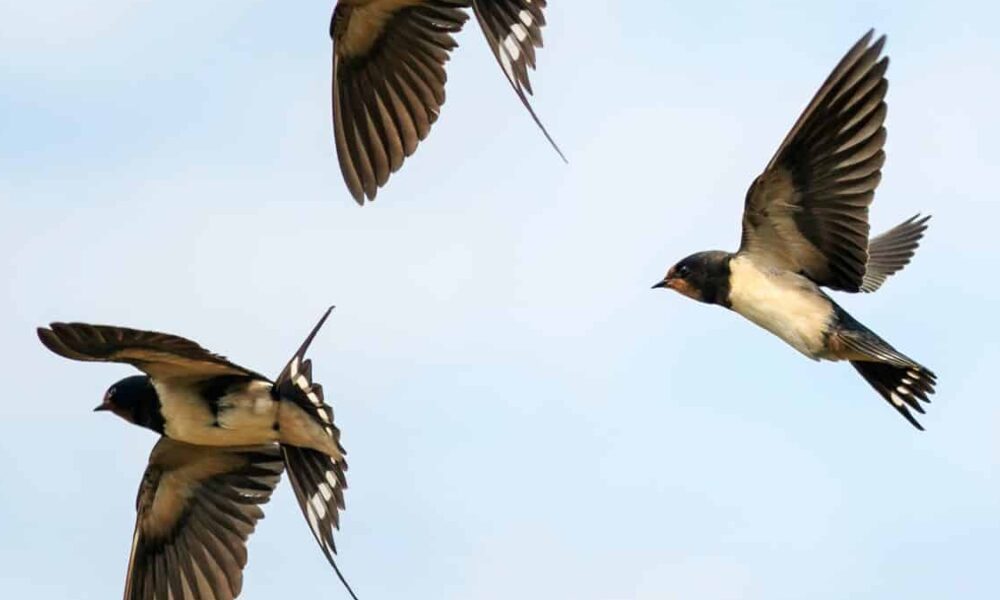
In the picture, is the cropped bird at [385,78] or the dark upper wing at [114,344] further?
the cropped bird at [385,78]

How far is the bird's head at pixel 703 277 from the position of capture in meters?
6.97

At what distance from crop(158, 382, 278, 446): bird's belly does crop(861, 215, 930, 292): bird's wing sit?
215cm

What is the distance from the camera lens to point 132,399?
6.77 metres

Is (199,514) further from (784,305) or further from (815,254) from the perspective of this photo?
(815,254)

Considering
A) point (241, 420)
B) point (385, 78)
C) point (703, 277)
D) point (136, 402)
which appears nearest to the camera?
point (241, 420)

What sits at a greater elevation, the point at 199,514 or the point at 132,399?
the point at 132,399

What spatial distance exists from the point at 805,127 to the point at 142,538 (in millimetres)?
2049

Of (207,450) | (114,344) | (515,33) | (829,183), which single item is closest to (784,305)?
(829,183)

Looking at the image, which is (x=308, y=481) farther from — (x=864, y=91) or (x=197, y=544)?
(x=864, y=91)

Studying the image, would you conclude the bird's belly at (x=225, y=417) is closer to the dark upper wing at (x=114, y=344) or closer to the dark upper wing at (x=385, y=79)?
the dark upper wing at (x=114, y=344)

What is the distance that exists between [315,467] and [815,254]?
138 centimetres

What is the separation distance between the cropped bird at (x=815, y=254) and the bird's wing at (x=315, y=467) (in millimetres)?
1107

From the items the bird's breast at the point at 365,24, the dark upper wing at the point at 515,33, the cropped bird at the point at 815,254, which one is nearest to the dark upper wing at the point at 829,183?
the cropped bird at the point at 815,254

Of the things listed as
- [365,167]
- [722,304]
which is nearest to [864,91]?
[722,304]
